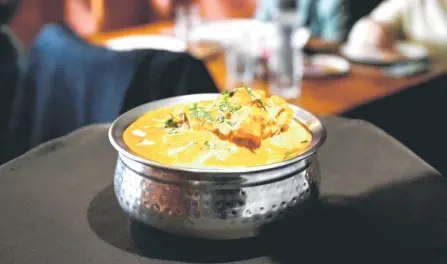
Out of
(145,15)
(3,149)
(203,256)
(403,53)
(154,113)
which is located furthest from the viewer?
(145,15)

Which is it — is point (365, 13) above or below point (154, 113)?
below

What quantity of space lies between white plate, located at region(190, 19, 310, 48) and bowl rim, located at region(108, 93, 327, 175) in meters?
1.32

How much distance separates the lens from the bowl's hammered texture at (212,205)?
0.73m

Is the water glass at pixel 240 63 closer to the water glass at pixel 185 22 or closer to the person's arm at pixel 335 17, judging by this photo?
the water glass at pixel 185 22

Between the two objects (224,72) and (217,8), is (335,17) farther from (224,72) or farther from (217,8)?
(224,72)

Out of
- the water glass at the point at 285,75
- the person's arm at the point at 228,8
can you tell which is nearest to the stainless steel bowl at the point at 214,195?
the water glass at the point at 285,75

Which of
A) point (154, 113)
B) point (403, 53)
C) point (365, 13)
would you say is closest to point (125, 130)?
point (154, 113)

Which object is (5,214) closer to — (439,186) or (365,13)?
(439,186)

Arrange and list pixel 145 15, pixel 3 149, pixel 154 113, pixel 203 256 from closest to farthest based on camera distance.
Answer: pixel 203 256 → pixel 154 113 → pixel 3 149 → pixel 145 15

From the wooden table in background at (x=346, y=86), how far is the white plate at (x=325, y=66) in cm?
2

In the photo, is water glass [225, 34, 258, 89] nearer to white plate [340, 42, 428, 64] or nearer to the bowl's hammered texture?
white plate [340, 42, 428, 64]

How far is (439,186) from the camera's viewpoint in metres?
0.87

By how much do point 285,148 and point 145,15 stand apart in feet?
11.2

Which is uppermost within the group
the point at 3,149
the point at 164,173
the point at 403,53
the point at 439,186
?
the point at 164,173
